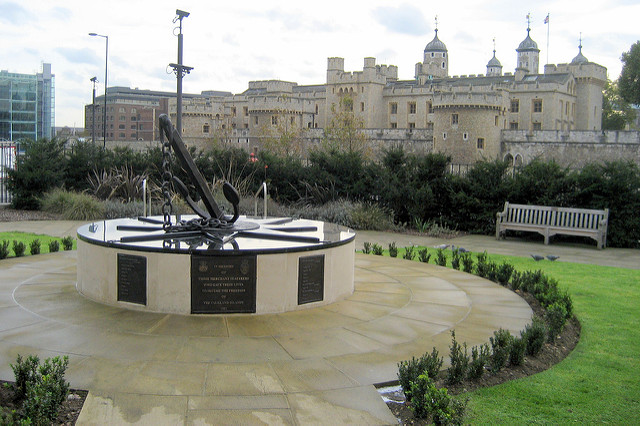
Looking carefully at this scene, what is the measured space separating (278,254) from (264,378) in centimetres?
207

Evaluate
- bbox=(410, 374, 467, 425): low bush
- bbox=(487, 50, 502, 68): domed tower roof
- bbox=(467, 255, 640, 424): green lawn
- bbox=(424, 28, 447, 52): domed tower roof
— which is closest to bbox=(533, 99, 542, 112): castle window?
bbox=(424, 28, 447, 52): domed tower roof

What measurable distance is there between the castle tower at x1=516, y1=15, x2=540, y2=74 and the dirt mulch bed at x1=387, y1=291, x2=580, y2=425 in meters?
92.0

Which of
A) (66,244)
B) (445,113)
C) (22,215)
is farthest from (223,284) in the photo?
(445,113)

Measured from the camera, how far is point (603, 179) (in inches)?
578

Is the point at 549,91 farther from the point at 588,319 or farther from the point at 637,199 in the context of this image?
the point at 588,319

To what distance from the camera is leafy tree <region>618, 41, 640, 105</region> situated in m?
58.7

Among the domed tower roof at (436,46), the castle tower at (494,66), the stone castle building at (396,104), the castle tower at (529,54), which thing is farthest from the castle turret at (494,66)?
the stone castle building at (396,104)

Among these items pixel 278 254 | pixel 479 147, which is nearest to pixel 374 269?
pixel 278 254

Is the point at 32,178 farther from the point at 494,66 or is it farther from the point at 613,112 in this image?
the point at 494,66

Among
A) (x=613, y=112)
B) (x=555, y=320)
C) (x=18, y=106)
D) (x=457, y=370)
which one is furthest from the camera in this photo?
(x=613, y=112)

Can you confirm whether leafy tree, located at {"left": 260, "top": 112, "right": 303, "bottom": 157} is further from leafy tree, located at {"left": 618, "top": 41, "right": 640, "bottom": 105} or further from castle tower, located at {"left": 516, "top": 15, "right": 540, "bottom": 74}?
castle tower, located at {"left": 516, "top": 15, "right": 540, "bottom": 74}

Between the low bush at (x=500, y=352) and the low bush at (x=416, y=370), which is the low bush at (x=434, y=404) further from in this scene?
the low bush at (x=500, y=352)

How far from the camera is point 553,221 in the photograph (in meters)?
14.6

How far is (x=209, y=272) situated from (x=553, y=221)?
413 inches
